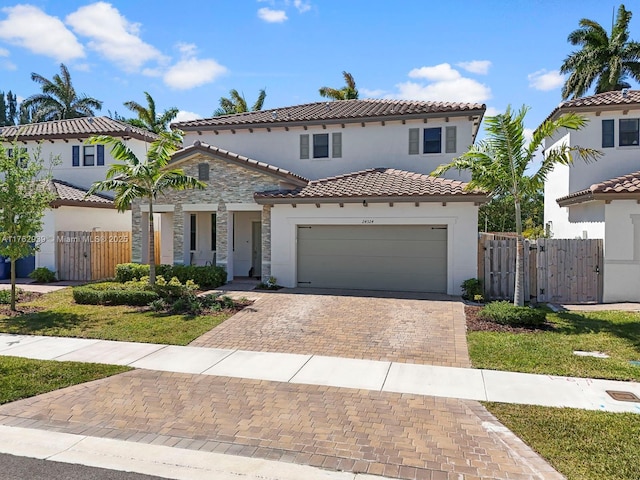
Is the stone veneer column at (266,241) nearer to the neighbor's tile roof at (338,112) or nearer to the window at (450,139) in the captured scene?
the neighbor's tile roof at (338,112)

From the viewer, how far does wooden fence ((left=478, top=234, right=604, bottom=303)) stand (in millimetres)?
14656

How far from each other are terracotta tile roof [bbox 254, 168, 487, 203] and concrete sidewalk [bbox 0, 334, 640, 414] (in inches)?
294

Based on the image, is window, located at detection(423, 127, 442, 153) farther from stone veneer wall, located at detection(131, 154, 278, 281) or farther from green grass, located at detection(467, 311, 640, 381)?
green grass, located at detection(467, 311, 640, 381)

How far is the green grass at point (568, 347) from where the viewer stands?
8.45 meters

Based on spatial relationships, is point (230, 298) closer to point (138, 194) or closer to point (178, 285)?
point (178, 285)

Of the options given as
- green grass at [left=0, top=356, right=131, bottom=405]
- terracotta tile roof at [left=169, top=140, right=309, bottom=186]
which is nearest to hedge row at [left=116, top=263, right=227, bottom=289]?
terracotta tile roof at [left=169, top=140, right=309, bottom=186]

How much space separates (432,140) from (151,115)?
2606 centimetres

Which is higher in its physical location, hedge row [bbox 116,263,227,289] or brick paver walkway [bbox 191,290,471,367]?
hedge row [bbox 116,263,227,289]

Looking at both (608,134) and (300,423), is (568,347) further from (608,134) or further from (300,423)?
(608,134)

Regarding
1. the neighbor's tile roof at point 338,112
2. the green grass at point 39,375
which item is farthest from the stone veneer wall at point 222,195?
the green grass at point 39,375

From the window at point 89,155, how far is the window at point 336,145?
1265 centimetres

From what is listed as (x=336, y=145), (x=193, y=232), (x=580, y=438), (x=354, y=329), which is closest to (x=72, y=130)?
(x=193, y=232)

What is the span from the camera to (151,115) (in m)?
37.4

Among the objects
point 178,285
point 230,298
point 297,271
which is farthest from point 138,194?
point 297,271
